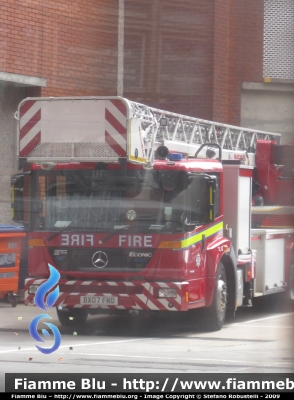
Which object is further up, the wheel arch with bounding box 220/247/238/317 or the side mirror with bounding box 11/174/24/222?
the side mirror with bounding box 11/174/24/222

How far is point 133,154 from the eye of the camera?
31.8 ft

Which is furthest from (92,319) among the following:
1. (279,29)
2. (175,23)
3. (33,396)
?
(279,29)

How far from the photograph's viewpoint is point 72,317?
35.7ft

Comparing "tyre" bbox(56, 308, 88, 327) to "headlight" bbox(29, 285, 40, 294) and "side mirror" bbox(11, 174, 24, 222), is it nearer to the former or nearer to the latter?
"headlight" bbox(29, 285, 40, 294)

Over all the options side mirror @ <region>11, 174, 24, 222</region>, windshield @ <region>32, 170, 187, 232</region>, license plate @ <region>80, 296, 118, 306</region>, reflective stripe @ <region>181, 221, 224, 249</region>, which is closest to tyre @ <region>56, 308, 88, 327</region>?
license plate @ <region>80, 296, 118, 306</region>

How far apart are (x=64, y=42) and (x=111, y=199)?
186cm

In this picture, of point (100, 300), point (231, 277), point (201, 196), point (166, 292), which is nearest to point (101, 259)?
point (100, 300)

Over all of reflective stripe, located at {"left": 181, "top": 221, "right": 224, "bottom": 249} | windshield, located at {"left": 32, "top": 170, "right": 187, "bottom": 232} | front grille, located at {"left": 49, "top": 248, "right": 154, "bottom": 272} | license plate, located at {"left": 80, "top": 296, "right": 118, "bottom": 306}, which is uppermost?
windshield, located at {"left": 32, "top": 170, "right": 187, "bottom": 232}

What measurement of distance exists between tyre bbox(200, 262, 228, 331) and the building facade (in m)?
1.82

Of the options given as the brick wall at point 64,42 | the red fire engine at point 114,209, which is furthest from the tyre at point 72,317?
the brick wall at point 64,42

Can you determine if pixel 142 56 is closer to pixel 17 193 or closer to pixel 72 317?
pixel 17 193

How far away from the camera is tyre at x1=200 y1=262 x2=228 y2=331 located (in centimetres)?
1074

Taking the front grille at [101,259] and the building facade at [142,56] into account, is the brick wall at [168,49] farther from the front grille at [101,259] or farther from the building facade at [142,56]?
the front grille at [101,259]

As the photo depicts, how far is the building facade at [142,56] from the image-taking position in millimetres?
8273
